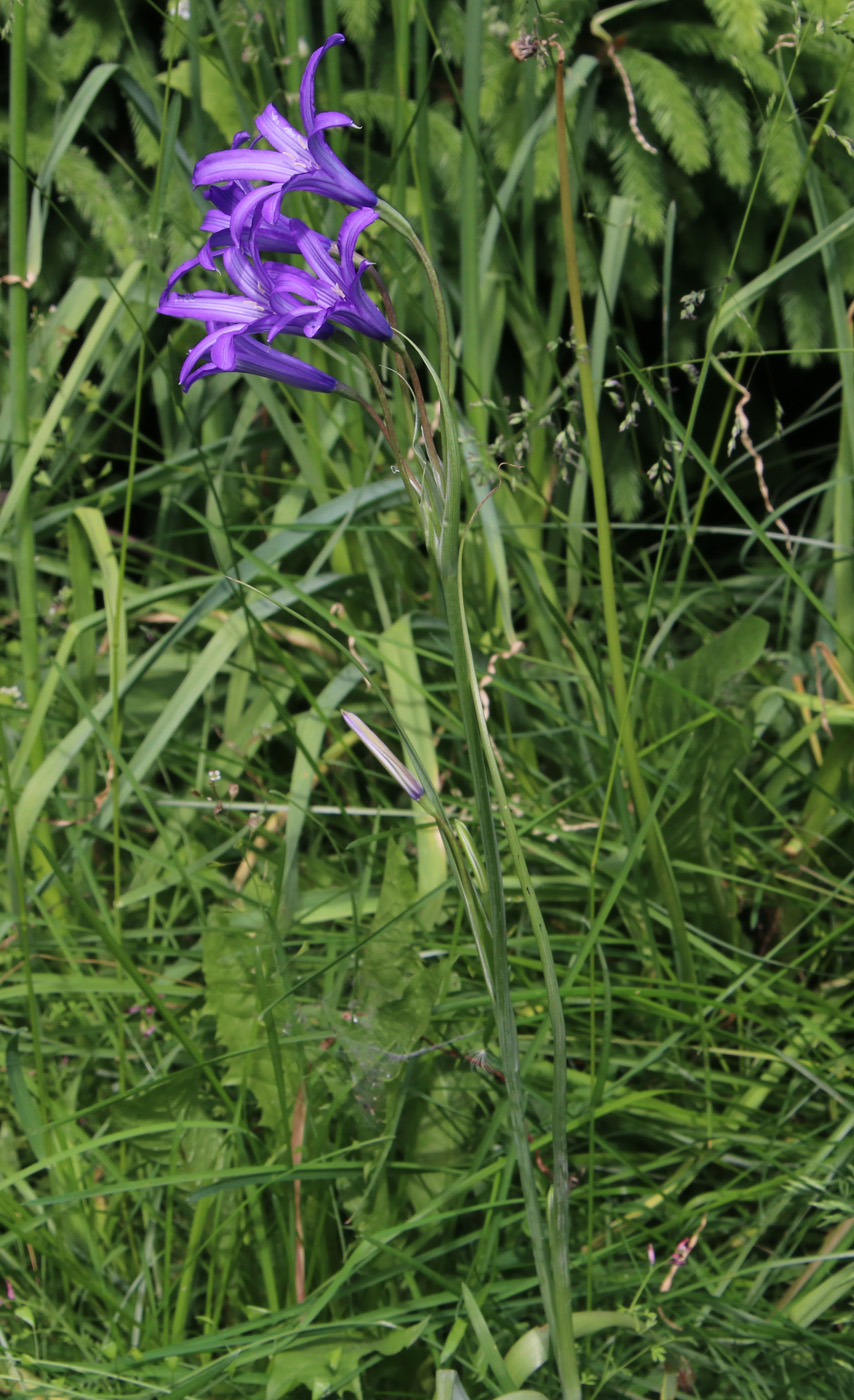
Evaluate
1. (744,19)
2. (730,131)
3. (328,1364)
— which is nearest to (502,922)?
(328,1364)

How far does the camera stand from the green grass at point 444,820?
115 centimetres

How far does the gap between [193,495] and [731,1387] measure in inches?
68.9

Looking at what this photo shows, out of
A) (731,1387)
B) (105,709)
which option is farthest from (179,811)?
(731,1387)

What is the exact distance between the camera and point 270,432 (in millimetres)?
2037

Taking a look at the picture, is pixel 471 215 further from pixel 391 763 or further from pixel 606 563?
pixel 391 763

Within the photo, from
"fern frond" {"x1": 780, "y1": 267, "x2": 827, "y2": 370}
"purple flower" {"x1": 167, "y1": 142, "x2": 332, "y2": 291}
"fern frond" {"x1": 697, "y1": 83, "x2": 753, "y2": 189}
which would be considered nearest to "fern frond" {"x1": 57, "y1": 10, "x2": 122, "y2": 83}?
"fern frond" {"x1": 697, "y1": 83, "x2": 753, "y2": 189}

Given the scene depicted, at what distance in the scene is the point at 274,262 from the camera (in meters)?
0.74

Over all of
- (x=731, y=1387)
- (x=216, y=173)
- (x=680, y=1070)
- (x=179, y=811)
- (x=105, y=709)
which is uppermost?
(x=216, y=173)

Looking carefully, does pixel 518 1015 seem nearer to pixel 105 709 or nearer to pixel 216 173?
pixel 105 709

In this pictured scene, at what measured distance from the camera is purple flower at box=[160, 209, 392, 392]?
70cm

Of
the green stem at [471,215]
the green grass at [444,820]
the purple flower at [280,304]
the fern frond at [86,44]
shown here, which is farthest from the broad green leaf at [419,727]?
the fern frond at [86,44]

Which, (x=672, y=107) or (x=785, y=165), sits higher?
(x=672, y=107)

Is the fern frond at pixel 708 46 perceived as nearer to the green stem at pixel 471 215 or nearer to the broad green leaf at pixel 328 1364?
the green stem at pixel 471 215

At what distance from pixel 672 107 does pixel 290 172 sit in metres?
1.27
